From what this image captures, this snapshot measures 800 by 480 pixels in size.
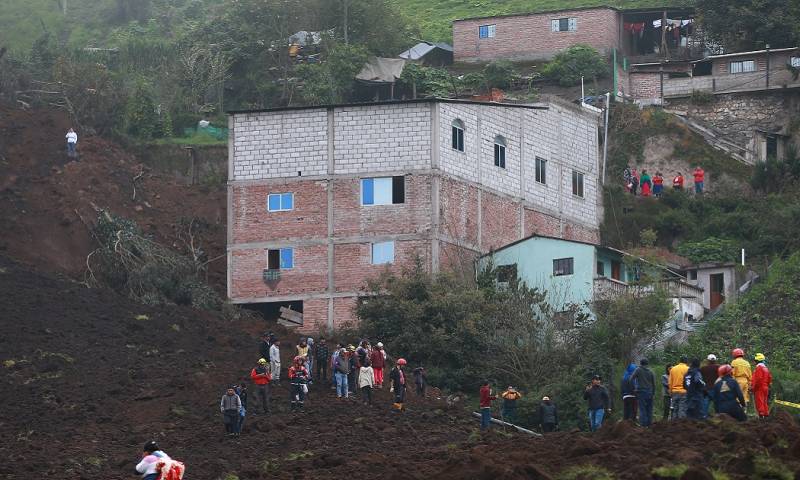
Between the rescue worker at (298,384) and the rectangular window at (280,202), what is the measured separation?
15.5m

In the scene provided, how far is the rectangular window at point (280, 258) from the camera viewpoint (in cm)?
6378

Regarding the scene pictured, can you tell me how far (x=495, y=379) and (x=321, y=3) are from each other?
32.6m

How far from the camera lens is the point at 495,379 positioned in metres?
55.9

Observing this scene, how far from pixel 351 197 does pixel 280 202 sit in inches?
91.3

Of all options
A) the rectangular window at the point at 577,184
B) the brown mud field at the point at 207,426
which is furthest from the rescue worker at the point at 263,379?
the rectangular window at the point at 577,184

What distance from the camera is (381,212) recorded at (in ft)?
208

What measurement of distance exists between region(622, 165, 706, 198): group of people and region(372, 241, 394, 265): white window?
1628 cm

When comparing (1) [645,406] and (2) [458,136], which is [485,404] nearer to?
(1) [645,406]

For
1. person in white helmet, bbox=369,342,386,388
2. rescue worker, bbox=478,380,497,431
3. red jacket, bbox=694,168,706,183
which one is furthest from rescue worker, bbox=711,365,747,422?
red jacket, bbox=694,168,706,183

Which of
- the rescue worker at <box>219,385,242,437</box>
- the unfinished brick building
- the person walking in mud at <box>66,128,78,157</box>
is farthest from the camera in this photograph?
the person walking in mud at <box>66,128,78,157</box>

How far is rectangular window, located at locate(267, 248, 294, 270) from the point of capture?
209 ft

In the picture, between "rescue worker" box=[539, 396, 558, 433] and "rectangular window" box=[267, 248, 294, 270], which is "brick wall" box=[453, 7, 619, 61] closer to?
"rectangular window" box=[267, 248, 294, 270]

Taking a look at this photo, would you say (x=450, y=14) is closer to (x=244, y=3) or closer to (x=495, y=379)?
(x=244, y=3)

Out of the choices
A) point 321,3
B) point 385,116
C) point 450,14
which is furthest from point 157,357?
point 450,14
